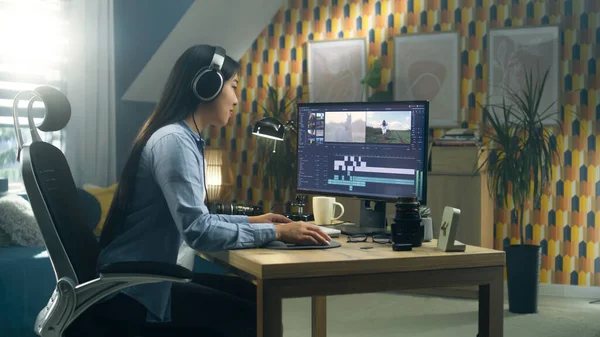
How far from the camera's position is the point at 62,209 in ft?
6.09

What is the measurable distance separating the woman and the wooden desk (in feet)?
0.33

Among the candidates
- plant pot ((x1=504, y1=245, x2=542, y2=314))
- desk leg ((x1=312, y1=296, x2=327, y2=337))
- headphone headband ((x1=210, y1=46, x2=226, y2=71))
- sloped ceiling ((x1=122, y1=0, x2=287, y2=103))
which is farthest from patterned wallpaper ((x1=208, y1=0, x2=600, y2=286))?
headphone headband ((x1=210, y1=46, x2=226, y2=71))

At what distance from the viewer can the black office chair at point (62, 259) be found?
1.79 metres

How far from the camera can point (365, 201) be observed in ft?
8.30

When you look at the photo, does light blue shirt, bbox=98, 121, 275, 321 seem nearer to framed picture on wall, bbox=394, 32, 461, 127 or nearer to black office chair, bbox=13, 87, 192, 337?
black office chair, bbox=13, 87, 192, 337

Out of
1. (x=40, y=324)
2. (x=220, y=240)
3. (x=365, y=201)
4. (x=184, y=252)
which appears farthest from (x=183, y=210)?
(x=184, y=252)

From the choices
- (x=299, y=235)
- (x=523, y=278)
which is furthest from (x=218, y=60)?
(x=523, y=278)

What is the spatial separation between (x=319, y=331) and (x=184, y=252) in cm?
118

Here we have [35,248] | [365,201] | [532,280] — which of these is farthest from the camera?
[532,280]

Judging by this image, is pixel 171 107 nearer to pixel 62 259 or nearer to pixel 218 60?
pixel 218 60

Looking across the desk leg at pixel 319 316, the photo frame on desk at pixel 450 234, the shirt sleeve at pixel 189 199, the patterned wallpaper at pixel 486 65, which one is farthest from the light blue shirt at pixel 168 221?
the patterned wallpaper at pixel 486 65

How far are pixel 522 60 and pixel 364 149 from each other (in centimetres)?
321

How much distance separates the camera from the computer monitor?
2.34 meters

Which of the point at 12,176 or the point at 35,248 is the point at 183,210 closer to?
the point at 35,248
